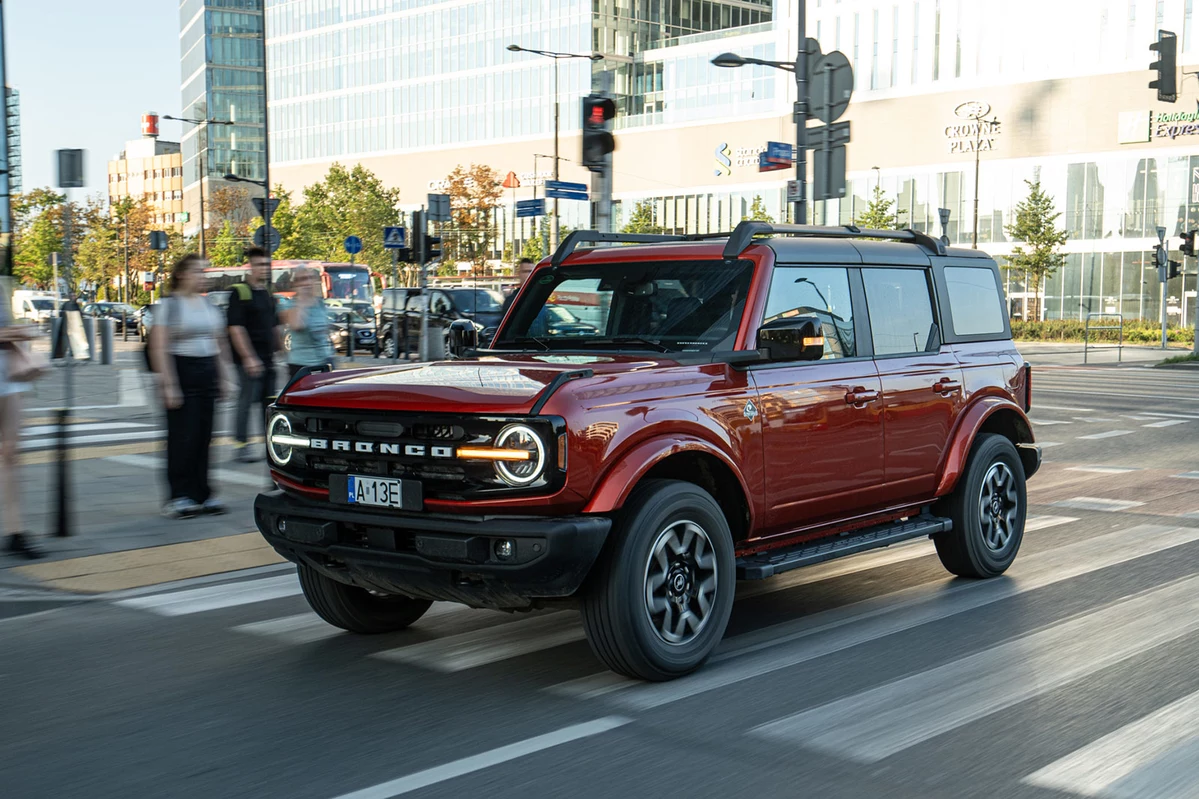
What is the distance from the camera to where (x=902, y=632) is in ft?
20.2

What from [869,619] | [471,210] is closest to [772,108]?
[471,210]

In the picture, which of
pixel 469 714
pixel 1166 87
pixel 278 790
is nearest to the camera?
pixel 278 790

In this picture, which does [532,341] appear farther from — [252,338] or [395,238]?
[395,238]

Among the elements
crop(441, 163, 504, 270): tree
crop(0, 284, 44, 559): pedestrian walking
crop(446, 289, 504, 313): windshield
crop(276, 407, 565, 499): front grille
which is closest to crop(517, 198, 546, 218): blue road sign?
crop(446, 289, 504, 313): windshield

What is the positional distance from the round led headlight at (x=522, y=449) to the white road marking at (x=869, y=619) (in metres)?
0.93

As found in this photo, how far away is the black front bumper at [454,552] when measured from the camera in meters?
→ 4.88

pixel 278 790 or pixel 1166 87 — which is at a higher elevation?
pixel 1166 87

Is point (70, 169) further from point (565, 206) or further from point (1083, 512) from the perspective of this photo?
point (565, 206)

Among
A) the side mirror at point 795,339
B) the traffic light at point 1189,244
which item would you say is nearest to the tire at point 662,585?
the side mirror at point 795,339

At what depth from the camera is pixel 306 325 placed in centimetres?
1216

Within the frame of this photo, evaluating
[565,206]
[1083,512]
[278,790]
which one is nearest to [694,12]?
[565,206]

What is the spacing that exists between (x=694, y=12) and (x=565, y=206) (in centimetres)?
1609

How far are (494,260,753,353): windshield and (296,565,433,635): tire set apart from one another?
144 cm

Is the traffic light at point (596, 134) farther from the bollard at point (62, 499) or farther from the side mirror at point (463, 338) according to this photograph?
the side mirror at point (463, 338)
